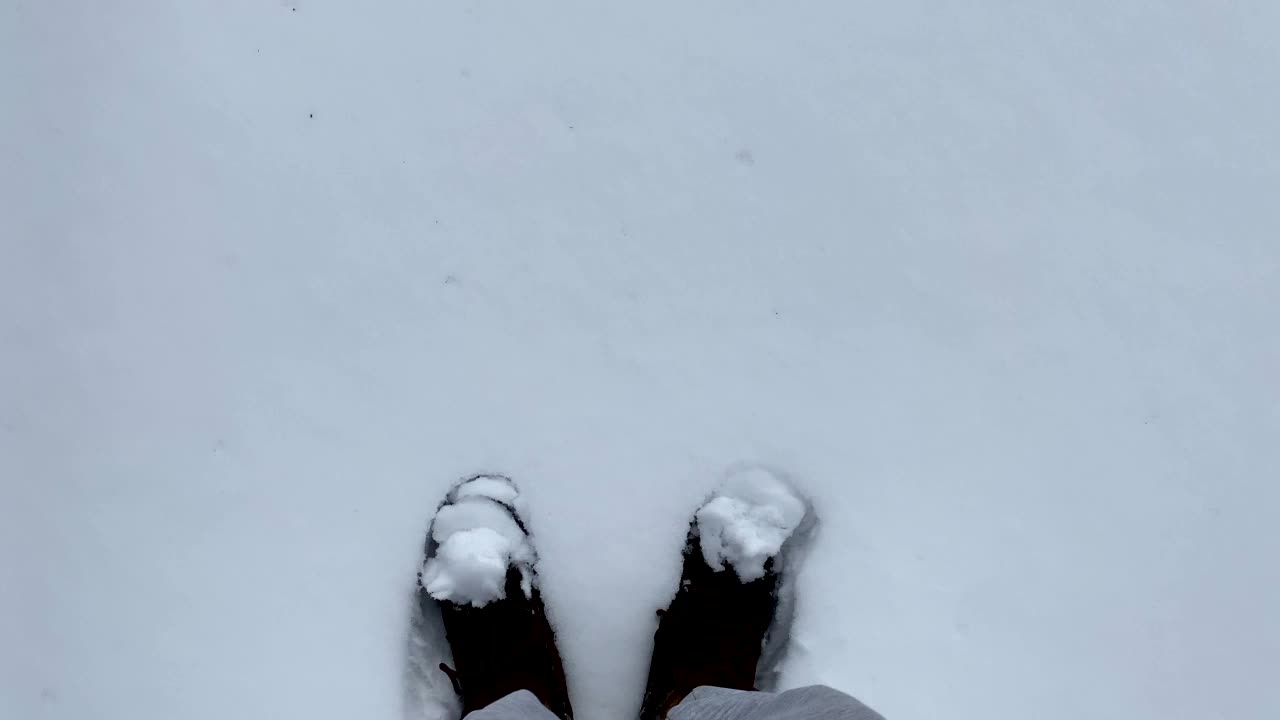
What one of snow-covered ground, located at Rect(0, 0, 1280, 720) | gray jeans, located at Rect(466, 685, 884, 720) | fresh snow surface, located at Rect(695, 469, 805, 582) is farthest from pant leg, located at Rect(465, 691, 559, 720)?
fresh snow surface, located at Rect(695, 469, 805, 582)

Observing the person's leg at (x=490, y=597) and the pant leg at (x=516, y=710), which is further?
the person's leg at (x=490, y=597)

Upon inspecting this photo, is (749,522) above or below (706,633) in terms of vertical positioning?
above

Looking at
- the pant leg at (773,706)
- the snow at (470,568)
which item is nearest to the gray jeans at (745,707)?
the pant leg at (773,706)

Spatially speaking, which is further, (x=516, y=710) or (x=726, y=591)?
(x=726, y=591)

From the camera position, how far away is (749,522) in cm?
127

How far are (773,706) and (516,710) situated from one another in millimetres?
324

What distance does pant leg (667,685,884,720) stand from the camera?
90 cm

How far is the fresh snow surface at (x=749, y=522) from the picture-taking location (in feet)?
4.16

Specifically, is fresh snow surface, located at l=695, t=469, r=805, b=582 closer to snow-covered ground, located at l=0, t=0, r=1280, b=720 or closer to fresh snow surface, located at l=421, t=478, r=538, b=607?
snow-covered ground, located at l=0, t=0, r=1280, b=720

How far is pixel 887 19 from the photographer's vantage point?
4.33 feet

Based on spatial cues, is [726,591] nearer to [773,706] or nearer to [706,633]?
[706,633]

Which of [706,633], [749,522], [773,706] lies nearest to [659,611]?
[706,633]

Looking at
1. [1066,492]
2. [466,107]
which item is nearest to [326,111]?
[466,107]

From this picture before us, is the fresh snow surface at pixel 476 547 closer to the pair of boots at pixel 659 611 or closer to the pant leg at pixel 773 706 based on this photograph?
the pair of boots at pixel 659 611
